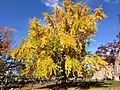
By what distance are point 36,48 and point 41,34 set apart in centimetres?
206

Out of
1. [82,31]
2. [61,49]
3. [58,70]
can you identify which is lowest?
[58,70]

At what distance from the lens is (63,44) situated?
116 ft

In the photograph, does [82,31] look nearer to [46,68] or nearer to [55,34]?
[55,34]

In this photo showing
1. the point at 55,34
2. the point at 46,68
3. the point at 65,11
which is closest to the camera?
the point at 46,68

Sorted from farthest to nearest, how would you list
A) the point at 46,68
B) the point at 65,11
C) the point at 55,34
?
the point at 65,11, the point at 55,34, the point at 46,68

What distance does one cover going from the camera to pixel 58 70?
118 feet

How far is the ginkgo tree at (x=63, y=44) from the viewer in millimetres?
35469

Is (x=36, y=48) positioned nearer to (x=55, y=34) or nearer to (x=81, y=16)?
(x=55, y=34)

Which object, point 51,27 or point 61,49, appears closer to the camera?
point 61,49

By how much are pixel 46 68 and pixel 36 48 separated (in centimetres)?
352

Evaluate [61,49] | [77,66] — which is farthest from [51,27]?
[77,66]

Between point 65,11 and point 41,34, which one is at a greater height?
point 65,11

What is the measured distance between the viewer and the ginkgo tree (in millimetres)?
35469

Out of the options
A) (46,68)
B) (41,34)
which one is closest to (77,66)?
(46,68)
